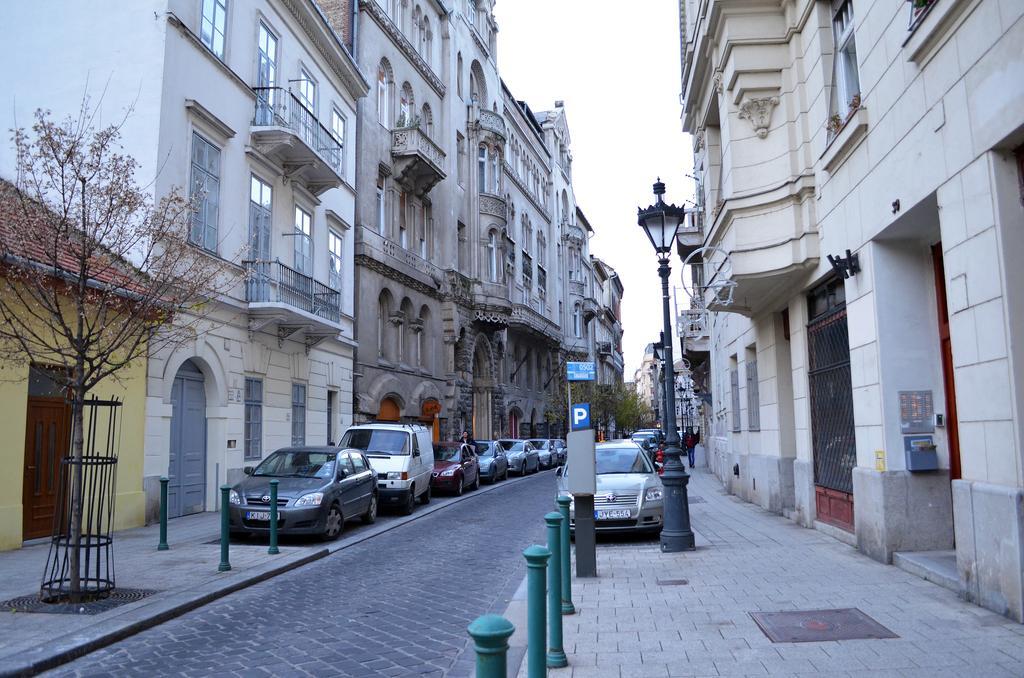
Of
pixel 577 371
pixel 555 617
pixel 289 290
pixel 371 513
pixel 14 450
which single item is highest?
pixel 289 290

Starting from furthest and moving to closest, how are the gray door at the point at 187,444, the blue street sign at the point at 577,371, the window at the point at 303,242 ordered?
the window at the point at 303,242, the blue street sign at the point at 577,371, the gray door at the point at 187,444

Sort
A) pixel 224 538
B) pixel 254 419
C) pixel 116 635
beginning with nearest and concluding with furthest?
1. pixel 116 635
2. pixel 224 538
3. pixel 254 419

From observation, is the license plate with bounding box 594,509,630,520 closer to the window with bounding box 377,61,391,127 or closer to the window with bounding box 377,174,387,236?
the window with bounding box 377,174,387,236

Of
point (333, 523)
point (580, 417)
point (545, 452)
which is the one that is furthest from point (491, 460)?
point (580, 417)

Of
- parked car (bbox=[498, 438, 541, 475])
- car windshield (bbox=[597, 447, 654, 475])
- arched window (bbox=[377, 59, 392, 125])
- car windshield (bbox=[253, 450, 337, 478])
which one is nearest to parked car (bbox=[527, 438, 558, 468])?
parked car (bbox=[498, 438, 541, 475])

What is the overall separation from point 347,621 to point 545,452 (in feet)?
104

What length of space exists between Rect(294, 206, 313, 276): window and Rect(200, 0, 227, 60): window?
4956 mm

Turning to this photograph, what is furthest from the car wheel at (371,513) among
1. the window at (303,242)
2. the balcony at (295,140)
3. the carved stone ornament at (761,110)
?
the carved stone ornament at (761,110)

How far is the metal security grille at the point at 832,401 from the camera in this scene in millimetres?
11039

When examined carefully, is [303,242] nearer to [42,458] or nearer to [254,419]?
[254,419]

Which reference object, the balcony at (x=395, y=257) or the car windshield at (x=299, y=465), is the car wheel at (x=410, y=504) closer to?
the car windshield at (x=299, y=465)

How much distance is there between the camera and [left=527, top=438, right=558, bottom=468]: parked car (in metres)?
38.4

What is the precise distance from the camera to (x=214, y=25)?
18.0 metres

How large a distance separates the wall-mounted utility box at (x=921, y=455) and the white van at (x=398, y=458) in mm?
11150
